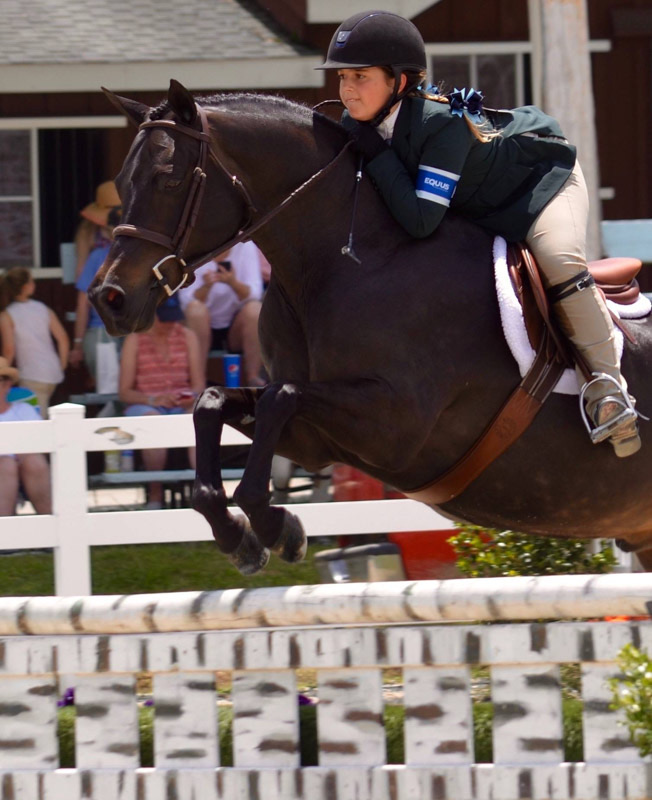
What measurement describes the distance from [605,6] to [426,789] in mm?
9780

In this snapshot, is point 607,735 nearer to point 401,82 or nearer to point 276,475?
point 401,82

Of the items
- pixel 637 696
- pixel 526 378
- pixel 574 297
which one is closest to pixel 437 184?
pixel 574 297

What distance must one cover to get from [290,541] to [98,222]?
5.89 m

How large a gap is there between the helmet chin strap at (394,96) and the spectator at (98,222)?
532 cm

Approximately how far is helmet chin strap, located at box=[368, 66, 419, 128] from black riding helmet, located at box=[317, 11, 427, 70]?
27 millimetres

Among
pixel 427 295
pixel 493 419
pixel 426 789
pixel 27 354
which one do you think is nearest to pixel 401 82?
pixel 427 295

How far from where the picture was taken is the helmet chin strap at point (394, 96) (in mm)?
4359

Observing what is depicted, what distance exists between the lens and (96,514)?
6641 millimetres

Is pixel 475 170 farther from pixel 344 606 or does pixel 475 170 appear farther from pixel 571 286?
pixel 344 606

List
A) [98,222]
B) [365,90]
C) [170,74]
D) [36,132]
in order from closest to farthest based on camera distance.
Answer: [365,90], [98,222], [170,74], [36,132]

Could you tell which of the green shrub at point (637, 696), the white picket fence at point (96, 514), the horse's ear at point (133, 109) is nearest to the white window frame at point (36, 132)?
the white picket fence at point (96, 514)

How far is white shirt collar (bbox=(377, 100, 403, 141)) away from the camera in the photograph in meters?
4.44

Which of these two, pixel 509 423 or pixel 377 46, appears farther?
pixel 509 423

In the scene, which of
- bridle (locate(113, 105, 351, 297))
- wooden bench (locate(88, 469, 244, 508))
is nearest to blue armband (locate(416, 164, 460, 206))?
bridle (locate(113, 105, 351, 297))
